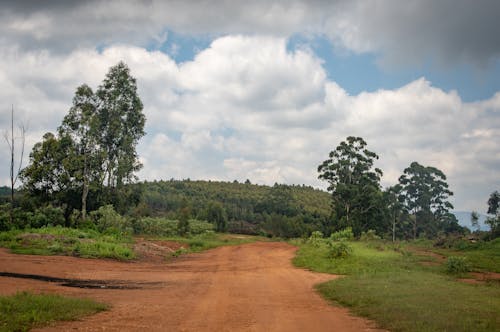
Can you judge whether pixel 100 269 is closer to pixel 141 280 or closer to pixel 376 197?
pixel 141 280

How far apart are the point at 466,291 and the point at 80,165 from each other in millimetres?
29957

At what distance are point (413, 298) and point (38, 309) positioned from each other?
29.8 ft

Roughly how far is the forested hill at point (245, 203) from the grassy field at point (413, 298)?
129ft

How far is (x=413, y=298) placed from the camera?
11414 mm

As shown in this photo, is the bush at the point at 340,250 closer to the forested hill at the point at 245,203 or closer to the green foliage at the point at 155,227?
the green foliage at the point at 155,227

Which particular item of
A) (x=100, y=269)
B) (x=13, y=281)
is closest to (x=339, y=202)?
(x=100, y=269)

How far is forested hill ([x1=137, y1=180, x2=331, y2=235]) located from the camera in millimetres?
64369

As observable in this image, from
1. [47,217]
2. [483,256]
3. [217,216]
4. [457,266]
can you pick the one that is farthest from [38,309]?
[217,216]

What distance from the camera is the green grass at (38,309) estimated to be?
7.96 meters

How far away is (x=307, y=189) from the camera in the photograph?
110438mm

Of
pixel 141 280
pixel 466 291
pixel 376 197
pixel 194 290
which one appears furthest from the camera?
pixel 376 197

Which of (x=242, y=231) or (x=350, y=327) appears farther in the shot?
(x=242, y=231)

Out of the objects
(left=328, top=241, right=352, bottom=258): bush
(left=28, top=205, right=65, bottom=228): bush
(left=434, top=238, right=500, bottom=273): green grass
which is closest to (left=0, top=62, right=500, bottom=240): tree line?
(left=28, top=205, right=65, bottom=228): bush

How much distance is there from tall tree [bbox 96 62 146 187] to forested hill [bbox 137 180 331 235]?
621 inches
